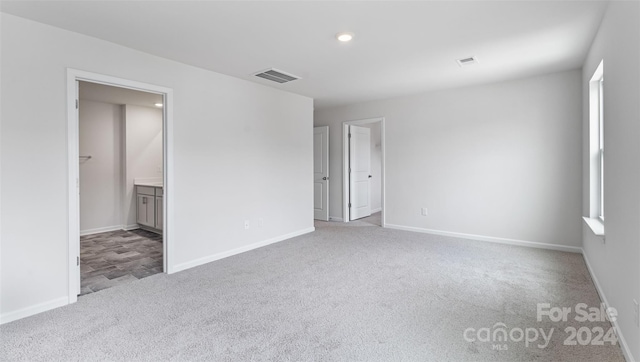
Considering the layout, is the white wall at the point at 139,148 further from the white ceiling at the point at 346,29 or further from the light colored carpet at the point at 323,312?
the light colored carpet at the point at 323,312

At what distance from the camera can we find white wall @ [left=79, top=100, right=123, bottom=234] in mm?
5449

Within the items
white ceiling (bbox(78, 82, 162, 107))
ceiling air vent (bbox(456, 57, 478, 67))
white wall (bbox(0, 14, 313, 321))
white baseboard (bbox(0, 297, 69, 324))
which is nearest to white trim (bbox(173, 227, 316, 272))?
white wall (bbox(0, 14, 313, 321))

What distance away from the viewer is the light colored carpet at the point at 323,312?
1963 millimetres

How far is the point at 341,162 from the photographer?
6.41 m

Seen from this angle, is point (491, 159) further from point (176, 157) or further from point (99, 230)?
point (99, 230)

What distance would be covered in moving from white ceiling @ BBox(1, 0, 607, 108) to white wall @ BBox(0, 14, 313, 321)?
8.9 inches

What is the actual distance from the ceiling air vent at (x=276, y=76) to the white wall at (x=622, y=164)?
3.09 m

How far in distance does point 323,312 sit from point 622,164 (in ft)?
7.24

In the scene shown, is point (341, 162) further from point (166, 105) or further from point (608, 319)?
point (608, 319)

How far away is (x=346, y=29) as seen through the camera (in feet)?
9.01

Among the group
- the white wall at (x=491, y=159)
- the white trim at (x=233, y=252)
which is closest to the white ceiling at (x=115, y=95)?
the white trim at (x=233, y=252)

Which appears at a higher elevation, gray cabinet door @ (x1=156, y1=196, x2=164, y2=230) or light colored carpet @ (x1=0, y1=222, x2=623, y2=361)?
gray cabinet door @ (x1=156, y1=196, x2=164, y2=230)

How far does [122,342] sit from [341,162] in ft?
16.0

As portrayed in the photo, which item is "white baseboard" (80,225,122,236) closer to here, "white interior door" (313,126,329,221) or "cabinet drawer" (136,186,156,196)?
"cabinet drawer" (136,186,156,196)
